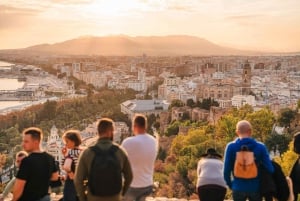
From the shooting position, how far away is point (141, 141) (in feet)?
12.6

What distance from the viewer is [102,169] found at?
3154 millimetres

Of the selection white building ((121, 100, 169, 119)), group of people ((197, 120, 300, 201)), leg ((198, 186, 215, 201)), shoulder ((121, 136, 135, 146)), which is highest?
shoulder ((121, 136, 135, 146))

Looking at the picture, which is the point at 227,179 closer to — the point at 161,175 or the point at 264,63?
the point at 161,175

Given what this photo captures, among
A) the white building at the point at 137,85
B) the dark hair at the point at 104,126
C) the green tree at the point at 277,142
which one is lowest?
the white building at the point at 137,85

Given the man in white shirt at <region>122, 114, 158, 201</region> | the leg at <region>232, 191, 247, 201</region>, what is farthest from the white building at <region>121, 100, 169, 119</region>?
the leg at <region>232, 191, 247, 201</region>

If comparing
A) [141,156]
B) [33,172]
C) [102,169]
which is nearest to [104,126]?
[102,169]

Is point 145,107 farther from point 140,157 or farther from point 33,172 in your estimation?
point 33,172

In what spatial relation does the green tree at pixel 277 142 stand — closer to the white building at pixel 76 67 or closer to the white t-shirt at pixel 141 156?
the white t-shirt at pixel 141 156

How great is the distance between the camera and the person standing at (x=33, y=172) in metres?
3.27

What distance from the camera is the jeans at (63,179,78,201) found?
155 inches

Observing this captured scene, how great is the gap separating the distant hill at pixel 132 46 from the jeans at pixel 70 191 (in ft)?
469

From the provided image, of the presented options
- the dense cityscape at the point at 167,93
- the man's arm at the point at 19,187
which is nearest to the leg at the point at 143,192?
the dense cityscape at the point at 167,93

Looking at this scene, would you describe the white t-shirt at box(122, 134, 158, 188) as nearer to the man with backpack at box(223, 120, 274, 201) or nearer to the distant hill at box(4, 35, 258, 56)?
the man with backpack at box(223, 120, 274, 201)

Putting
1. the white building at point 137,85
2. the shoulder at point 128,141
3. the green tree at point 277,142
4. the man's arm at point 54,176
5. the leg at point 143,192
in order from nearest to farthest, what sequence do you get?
the man's arm at point 54,176, the shoulder at point 128,141, the leg at point 143,192, the green tree at point 277,142, the white building at point 137,85
